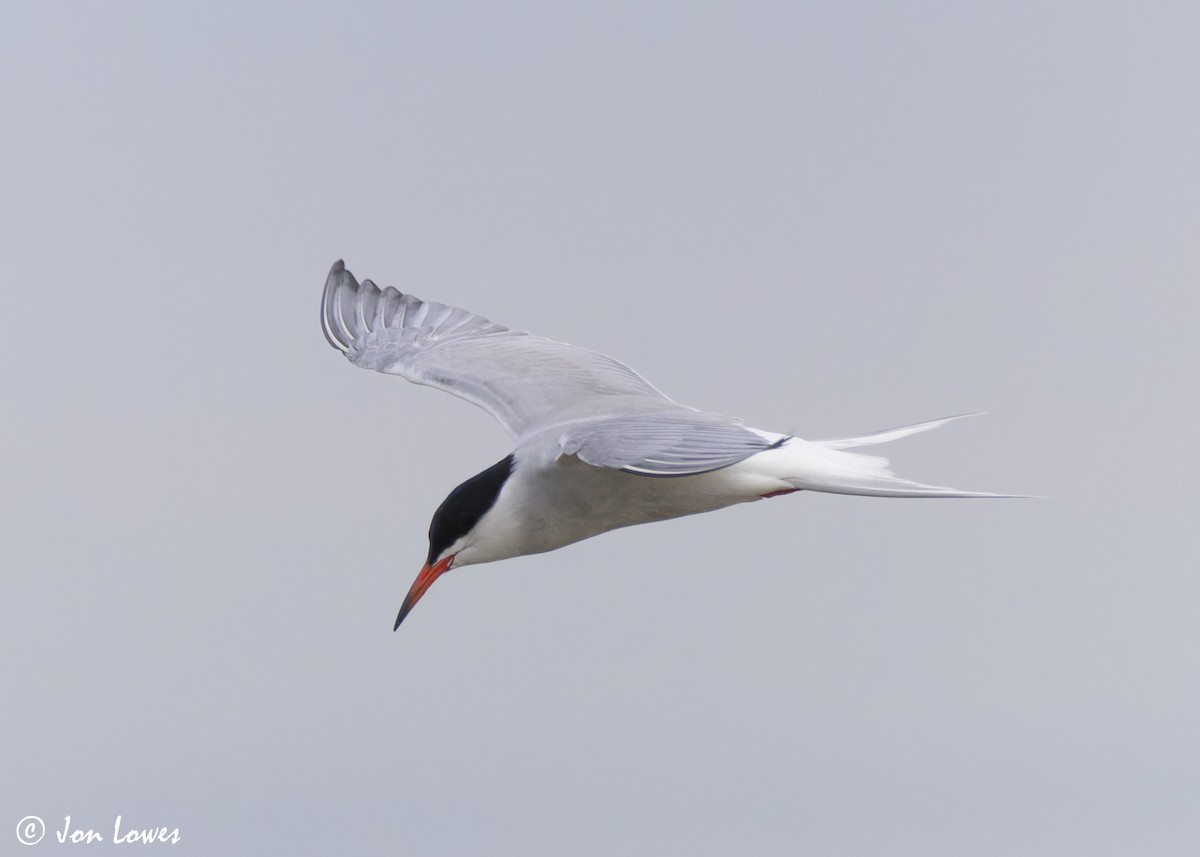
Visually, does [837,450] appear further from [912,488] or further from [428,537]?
[428,537]

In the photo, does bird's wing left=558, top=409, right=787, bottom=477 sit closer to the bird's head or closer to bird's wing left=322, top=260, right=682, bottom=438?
the bird's head

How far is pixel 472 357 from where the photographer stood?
7543 mm

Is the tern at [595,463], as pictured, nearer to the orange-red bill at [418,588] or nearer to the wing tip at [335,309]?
the orange-red bill at [418,588]

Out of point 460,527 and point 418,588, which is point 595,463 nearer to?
point 460,527

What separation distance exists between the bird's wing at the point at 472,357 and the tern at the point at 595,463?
0.04 ft

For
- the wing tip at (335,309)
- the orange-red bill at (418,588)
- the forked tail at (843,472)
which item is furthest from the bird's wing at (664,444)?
the wing tip at (335,309)

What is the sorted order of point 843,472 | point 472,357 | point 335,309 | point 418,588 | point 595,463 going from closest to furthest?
point 595,463, point 843,472, point 418,588, point 472,357, point 335,309

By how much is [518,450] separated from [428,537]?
516mm

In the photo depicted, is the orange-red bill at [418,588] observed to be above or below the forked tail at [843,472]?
below

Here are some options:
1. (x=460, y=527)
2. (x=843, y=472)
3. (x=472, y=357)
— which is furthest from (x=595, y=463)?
(x=472, y=357)

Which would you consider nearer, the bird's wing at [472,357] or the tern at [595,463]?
the tern at [595,463]

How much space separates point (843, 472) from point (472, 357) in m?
2.06

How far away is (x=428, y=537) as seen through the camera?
649 cm

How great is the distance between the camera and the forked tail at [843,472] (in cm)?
608
